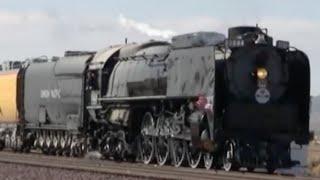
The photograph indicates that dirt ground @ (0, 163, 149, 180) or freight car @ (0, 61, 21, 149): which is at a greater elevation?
freight car @ (0, 61, 21, 149)

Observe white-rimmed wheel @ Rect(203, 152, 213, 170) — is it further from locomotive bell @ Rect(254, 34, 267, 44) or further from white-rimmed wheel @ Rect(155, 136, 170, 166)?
locomotive bell @ Rect(254, 34, 267, 44)

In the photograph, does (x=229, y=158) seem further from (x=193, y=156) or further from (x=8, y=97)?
(x=8, y=97)

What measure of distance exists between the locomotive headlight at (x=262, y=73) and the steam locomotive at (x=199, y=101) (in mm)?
27

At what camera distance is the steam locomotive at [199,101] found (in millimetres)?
22641

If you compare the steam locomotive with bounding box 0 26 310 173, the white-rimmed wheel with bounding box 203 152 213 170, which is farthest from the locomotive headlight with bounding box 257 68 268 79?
the white-rimmed wheel with bounding box 203 152 213 170

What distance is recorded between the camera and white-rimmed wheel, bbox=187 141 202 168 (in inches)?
938

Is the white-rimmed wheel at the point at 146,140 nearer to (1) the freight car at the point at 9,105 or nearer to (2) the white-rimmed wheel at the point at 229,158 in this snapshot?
(2) the white-rimmed wheel at the point at 229,158

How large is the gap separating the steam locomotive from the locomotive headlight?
0.09 feet

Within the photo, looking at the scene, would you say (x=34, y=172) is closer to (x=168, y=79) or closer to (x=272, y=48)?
(x=168, y=79)

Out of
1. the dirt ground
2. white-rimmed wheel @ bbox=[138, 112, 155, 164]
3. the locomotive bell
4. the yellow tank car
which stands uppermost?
the locomotive bell

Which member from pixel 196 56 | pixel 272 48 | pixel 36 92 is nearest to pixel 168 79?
pixel 196 56

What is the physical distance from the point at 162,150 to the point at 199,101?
3.43 metres

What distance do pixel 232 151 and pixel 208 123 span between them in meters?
0.99

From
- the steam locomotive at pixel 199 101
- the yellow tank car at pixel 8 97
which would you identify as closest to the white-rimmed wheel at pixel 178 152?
the steam locomotive at pixel 199 101
